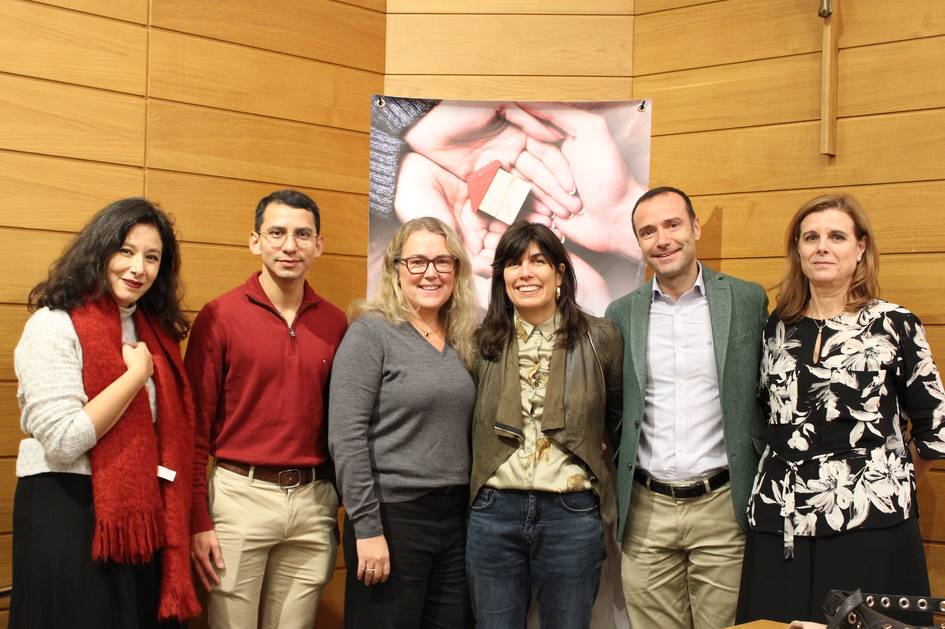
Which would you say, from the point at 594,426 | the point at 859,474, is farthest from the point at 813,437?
the point at 594,426

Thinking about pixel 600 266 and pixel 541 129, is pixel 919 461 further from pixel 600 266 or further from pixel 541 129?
pixel 541 129

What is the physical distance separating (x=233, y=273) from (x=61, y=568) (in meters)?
1.31

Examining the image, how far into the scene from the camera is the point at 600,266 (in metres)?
3.21

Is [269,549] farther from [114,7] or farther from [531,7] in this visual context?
[531,7]

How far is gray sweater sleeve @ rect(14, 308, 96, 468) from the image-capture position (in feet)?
6.81

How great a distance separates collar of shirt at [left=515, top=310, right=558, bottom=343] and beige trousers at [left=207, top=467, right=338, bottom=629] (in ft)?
2.34

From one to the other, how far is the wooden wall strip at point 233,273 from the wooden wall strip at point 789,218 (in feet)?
4.39

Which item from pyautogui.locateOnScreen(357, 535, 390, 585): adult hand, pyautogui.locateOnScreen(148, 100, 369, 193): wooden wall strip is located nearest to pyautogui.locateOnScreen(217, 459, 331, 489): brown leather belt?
pyautogui.locateOnScreen(357, 535, 390, 585): adult hand

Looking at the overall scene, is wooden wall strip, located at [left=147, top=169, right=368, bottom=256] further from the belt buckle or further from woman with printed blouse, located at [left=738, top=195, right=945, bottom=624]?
woman with printed blouse, located at [left=738, top=195, right=945, bottom=624]

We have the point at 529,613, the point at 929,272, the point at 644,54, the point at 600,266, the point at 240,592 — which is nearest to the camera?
the point at 240,592

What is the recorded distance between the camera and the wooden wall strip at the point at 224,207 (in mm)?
3037

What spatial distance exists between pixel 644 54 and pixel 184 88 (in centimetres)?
172

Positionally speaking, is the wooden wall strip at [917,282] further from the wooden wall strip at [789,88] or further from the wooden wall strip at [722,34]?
the wooden wall strip at [722,34]

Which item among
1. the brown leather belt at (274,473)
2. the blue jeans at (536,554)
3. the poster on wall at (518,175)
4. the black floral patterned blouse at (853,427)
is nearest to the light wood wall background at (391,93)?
the poster on wall at (518,175)
